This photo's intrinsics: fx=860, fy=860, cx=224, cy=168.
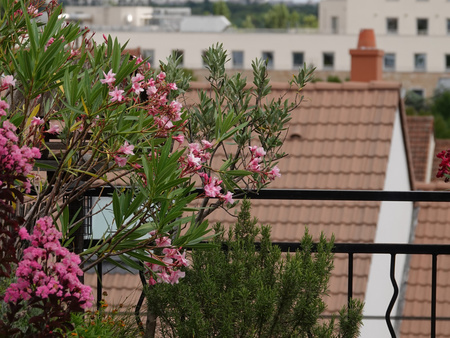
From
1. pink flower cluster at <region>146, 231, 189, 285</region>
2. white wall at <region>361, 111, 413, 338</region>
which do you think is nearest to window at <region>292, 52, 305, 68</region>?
white wall at <region>361, 111, 413, 338</region>

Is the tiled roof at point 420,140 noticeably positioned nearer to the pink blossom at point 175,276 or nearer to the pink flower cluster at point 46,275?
the pink blossom at point 175,276

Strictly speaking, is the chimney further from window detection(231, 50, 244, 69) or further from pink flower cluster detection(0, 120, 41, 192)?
window detection(231, 50, 244, 69)

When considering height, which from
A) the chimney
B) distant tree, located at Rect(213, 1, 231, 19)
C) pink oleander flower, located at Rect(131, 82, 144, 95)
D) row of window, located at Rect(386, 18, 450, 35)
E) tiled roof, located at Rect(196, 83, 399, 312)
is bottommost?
tiled roof, located at Rect(196, 83, 399, 312)

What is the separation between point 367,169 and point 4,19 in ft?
30.7

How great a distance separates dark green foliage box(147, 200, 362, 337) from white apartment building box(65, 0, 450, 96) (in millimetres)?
66874

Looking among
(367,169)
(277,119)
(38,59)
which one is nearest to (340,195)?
(277,119)

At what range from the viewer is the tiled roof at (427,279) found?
1158cm

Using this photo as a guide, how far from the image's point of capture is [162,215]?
7.65ft

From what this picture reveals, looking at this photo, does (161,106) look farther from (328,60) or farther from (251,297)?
(328,60)

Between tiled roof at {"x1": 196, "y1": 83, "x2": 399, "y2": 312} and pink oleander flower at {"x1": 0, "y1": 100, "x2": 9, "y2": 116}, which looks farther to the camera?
tiled roof at {"x1": 196, "y1": 83, "x2": 399, "y2": 312}

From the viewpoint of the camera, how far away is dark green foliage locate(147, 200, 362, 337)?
257 cm

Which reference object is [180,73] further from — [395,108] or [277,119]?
[395,108]

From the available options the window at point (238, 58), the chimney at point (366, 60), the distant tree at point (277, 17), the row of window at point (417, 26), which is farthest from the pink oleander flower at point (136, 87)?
the distant tree at point (277, 17)

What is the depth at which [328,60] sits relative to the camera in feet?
240
